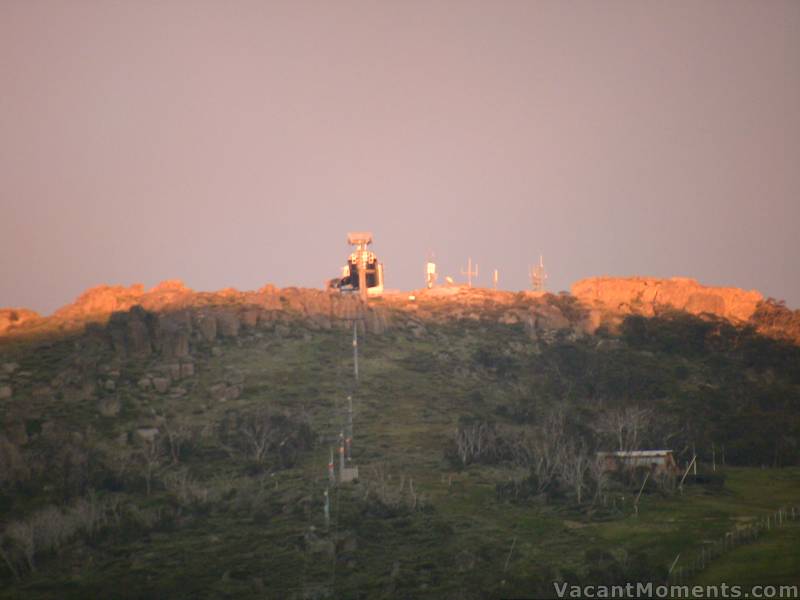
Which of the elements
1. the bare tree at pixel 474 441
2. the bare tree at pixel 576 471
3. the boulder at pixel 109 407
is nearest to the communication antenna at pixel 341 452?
the bare tree at pixel 474 441

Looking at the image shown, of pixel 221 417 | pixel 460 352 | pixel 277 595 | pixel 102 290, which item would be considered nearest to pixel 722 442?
pixel 460 352

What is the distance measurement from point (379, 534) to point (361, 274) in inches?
2250

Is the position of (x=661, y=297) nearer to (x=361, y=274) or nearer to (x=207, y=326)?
(x=361, y=274)

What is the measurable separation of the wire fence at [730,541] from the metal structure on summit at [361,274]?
61.1 m

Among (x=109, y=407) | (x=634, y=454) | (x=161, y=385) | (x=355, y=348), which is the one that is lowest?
(x=634, y=454)

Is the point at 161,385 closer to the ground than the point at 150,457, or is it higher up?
higher up

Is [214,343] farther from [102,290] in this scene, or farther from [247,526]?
[247,526]

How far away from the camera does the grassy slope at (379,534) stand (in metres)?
47.0

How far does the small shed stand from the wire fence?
10.7 m

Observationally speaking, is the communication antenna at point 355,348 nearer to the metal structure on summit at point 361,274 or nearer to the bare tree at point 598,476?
the metal structure on summit at point 361,274

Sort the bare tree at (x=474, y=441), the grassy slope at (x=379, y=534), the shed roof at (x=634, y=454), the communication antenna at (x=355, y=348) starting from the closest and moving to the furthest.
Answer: the grassy slope at (x=379, y=534), the shed roof at (x=634, y=454), the bare tree at (x=474, y=441), the communication antenna at (x=355, y=348)

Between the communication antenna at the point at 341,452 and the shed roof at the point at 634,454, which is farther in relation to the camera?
the shed roof at the point at 634,454

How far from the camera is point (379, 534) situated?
53.7m

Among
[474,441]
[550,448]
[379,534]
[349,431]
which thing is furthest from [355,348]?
[379,534]
